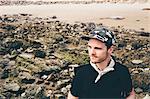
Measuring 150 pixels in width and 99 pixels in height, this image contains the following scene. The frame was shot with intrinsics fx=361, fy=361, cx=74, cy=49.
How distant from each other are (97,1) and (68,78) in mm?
1263

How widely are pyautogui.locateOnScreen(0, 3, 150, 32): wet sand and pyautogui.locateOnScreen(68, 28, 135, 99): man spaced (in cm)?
215

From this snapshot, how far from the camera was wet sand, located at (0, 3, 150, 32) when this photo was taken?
16.3 feet

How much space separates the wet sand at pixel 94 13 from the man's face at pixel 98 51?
2137mm

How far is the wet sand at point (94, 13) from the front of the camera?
4980 mm

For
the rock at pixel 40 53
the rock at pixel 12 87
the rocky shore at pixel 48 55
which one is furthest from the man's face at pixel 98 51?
the rock at pixel 40 53

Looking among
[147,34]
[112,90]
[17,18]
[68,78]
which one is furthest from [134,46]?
[112,90]

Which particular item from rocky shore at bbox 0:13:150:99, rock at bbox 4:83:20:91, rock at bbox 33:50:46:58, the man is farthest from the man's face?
rock at bbox 33:50:46:58

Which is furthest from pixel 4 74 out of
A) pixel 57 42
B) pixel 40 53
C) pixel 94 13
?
pixel 94 13

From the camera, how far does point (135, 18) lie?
5023 millimetres

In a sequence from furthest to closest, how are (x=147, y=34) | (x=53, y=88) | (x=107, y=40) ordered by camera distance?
(x=147, y=34) < (x=53, y=88) < (x=107, y=40)

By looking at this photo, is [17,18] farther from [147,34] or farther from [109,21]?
[147,34]

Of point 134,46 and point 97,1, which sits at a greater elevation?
point 97,1

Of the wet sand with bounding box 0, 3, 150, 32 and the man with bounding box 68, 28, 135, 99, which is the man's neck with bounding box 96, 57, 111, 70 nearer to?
the man with bounding box 68, 28, 135, 99

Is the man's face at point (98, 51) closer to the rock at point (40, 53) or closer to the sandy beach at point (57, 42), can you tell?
the sandy beach at point (57, 42)
